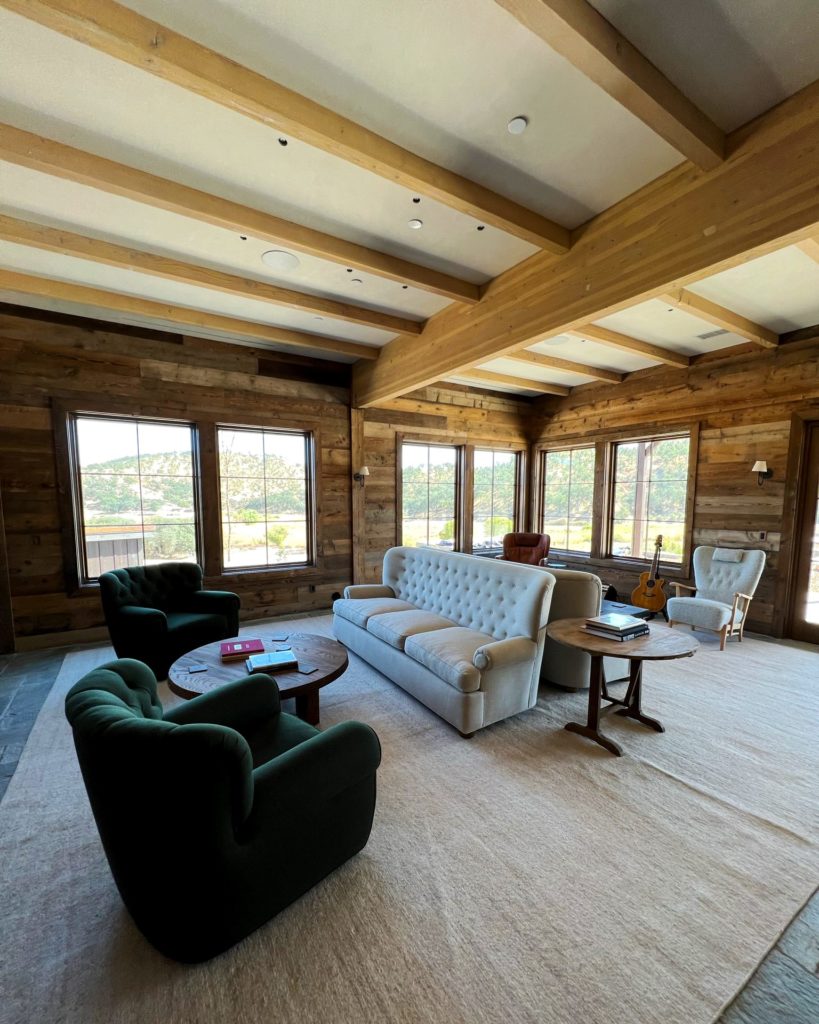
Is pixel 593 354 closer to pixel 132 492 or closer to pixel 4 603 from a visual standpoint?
pixel 132 492

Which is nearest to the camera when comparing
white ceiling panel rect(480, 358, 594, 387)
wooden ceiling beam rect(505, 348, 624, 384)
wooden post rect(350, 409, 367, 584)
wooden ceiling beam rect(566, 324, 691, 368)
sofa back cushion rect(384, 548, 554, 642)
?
sofa back cushion rect(384, 548, 554, 642)

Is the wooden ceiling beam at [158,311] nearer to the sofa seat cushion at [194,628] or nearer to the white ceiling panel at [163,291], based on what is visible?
the white ceiling panel at [163,291]

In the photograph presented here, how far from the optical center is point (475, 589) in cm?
319

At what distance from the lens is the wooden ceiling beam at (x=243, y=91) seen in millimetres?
1322

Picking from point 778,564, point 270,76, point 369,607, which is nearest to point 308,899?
point 369,607

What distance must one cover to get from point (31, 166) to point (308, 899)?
332 cm

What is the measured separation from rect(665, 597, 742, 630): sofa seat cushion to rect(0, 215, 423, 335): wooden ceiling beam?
3.79 metres

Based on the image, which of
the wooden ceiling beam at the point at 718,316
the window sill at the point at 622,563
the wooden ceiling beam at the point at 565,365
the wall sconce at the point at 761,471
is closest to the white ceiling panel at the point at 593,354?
the wooden ceiling beam at the point at 565,365

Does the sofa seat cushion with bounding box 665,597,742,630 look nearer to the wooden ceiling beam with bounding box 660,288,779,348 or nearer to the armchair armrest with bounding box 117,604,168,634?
the wooden ceiling beam with bounding box 660,288,779,348

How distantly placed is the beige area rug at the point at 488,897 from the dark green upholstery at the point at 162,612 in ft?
2.53

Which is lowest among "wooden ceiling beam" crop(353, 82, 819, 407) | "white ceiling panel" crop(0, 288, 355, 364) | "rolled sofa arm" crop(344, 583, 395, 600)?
"rolled sofa arm" crop(344, 583, 395, 600)

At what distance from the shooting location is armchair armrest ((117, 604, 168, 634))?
10.2ft

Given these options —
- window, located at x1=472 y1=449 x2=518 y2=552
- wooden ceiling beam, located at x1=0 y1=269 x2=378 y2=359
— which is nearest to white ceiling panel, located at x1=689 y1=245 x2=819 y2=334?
wooden ceiling beam, located at x1=0 y1=269 x2=378 y2=359

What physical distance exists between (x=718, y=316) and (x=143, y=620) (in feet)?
17.0
